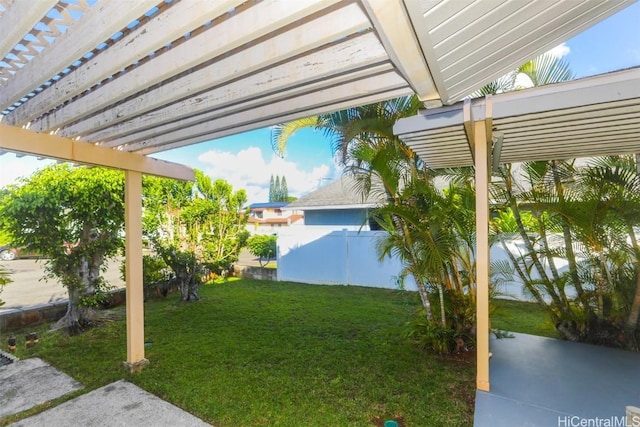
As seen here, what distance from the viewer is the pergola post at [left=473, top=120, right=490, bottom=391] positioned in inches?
109

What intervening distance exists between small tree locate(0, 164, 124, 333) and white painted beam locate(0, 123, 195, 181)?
2087mm

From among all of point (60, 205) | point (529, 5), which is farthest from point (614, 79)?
point (60, 205)

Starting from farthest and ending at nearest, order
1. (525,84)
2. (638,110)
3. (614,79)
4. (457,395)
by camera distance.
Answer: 1. (525,84)
2. (457,395)
3. (638,110)
4. (614,79)

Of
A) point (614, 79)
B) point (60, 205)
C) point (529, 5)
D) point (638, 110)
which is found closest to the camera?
point (529, 5)

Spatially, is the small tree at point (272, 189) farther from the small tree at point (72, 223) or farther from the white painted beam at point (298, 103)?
the white painted beam at point (298, 103)

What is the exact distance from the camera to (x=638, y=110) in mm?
2455

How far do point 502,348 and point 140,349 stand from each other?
181 inches

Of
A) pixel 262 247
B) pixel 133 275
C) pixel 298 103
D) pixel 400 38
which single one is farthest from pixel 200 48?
pixel 262 247

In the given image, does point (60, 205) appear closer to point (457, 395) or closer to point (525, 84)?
point (457, 395)

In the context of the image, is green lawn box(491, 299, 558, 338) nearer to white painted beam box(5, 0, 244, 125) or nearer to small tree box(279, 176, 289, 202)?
white painted beam box(5, 0, 244, 125)

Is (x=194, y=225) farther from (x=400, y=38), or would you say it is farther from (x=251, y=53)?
(x=400, y=38)

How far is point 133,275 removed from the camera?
4.04m

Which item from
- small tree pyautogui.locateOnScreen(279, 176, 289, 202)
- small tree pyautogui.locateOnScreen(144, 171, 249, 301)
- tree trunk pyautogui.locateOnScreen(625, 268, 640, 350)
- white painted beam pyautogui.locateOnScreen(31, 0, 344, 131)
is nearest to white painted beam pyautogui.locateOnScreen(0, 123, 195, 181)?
white painted beam pyautogui.locateOnScreen(31, 0, 344, 131)

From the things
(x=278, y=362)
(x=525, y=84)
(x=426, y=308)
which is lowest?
(x=278, y=362)
